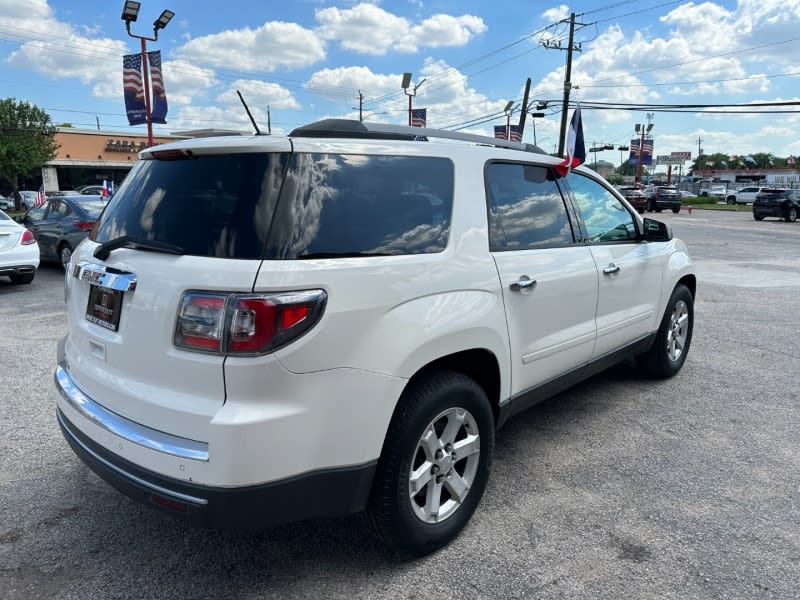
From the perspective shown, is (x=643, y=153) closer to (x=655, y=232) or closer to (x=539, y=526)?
(x=655, y=232)

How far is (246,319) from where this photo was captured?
2.07 m

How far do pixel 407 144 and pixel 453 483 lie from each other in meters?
1.57

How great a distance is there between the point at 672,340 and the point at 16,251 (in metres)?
9.09

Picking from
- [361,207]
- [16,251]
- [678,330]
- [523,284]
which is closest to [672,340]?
[678,330]

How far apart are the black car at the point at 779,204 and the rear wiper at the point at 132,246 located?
34269mm

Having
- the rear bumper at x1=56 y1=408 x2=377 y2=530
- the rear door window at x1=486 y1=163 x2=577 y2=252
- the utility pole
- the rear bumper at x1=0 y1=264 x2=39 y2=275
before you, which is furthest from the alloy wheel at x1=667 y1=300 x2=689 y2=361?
the utility pole

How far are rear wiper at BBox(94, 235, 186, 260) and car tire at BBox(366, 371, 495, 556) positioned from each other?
1094 millimetres

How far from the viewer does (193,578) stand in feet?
8.34

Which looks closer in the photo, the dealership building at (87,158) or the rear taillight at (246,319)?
the rear taillight at (246,319)

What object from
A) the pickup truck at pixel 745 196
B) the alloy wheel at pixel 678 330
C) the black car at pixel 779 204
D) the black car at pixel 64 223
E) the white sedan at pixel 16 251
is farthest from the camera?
the pickup truck at pixel 745 196

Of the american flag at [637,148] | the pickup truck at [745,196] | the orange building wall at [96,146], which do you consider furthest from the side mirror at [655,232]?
the american flag at [637,148]

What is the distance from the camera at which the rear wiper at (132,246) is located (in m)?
2.31

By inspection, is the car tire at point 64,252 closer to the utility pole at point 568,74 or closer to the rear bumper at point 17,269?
the rear bumper at point 17,269

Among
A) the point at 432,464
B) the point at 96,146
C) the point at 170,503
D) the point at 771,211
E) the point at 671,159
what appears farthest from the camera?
the point at 671,159
